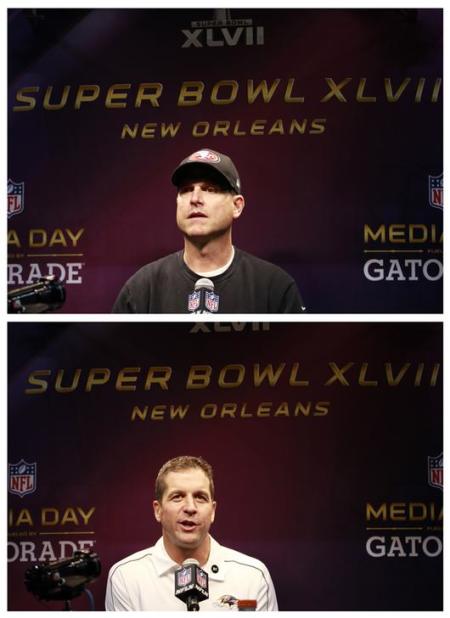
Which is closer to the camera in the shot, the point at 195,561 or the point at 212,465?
the point at 195,561

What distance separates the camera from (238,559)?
122 inches

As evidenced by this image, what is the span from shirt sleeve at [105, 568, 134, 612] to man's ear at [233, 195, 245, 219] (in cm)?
116

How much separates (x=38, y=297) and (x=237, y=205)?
68 centimetres

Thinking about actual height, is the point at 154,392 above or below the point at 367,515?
above

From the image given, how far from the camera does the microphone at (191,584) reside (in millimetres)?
2877

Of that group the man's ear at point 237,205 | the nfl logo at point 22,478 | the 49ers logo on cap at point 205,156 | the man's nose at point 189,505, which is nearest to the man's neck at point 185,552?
the man's nose at point 189,505

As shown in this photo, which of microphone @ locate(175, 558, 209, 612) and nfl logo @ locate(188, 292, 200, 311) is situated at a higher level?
nfl logo @ locate(188, 292, 200, 311)

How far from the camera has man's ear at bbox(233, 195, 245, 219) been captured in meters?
3.11

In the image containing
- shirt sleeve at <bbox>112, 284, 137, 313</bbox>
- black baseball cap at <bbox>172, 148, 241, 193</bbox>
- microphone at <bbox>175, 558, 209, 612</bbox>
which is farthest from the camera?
shirt sleeve at <bbox>112, 284, 137, 313</bbox>

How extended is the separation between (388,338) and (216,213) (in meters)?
0.67

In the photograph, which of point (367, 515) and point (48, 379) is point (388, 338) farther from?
point (48, 379)

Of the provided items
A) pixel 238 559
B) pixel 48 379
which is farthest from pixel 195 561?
pixel 48 379

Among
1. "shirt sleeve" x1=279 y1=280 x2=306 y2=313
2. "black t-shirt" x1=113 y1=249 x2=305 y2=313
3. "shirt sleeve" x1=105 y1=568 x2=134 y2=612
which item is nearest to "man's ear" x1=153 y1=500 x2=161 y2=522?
"shirt sleeve" x1=105 y1=568 x2=134 y2=612

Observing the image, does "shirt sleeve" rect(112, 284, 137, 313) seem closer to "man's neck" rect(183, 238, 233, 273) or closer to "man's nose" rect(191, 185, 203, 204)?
"man's neck" rect(183, 238, 233, 273)
